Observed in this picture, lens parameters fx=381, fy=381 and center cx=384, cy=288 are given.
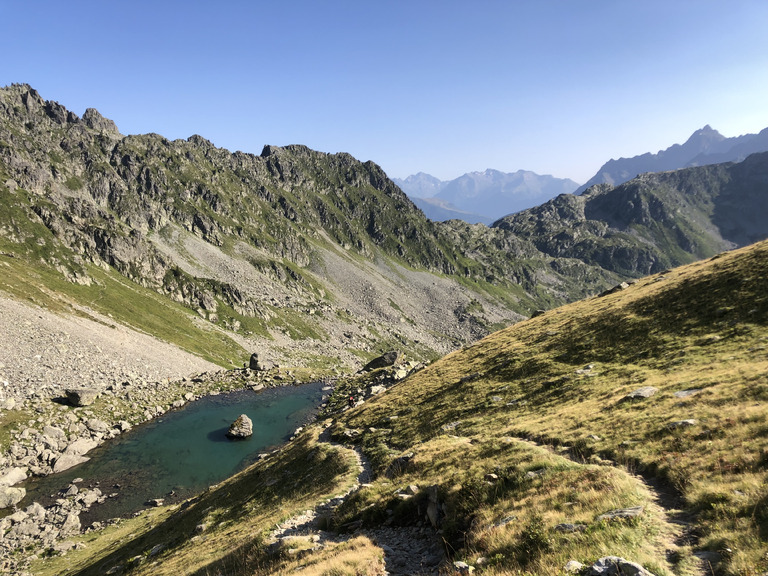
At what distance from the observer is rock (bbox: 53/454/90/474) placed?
51531 millimetres

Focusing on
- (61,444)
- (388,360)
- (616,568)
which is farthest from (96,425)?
(616,568)

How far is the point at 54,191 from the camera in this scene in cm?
16700

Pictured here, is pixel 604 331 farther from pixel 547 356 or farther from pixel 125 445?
pixel 125 445

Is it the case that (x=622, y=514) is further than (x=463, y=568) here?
Yes

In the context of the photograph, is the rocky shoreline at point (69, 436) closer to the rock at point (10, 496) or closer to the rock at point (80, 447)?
the rock at point (80, 447)

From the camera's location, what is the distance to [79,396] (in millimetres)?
63219

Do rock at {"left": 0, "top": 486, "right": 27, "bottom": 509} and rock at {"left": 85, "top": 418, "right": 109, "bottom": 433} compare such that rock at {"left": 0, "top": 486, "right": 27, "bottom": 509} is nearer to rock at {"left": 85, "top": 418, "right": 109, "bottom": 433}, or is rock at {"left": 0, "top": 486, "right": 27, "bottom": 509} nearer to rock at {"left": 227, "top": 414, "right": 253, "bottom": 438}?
rock at {"left": 85, "top": 418, "right": 109, "bottom": 433}

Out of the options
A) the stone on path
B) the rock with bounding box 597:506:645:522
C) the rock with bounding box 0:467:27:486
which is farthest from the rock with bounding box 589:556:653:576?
the rock with bounding box 0:467:27:486

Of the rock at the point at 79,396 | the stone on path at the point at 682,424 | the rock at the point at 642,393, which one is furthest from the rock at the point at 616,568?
the rock at the point at 79,396

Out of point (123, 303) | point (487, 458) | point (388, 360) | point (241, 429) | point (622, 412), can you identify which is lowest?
point (388, 360)

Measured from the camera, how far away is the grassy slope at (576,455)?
1134 cm

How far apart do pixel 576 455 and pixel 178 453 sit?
61.8 m

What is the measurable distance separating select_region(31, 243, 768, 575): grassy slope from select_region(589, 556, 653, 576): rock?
1153 millimetres

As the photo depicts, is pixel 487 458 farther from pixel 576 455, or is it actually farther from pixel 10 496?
pixel 10 496
